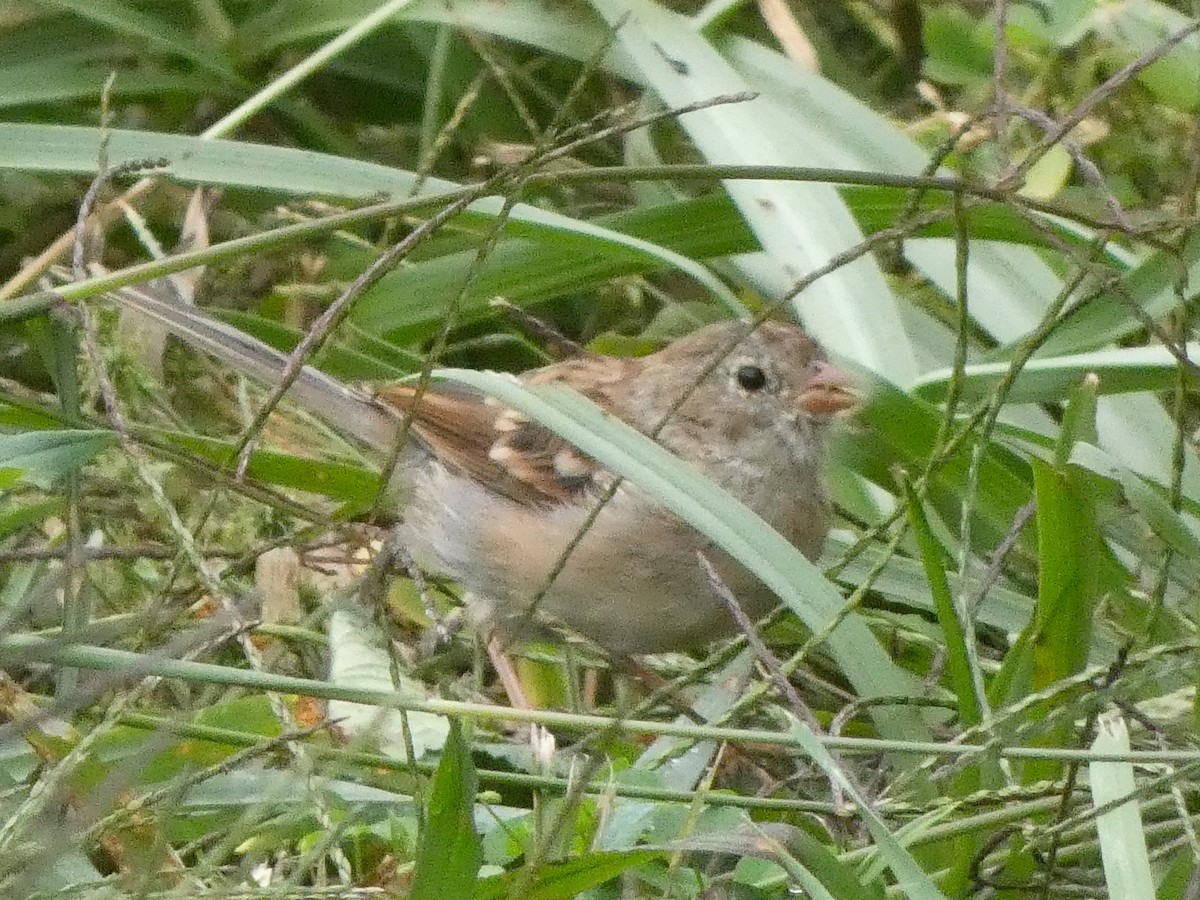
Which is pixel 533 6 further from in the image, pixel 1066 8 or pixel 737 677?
pixel 737 677

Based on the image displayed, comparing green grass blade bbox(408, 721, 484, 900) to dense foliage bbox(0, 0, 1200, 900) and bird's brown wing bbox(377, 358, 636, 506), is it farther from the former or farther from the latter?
bird's brown wing bbox(377, 358, 636, 506)

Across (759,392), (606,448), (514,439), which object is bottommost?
(514,439)

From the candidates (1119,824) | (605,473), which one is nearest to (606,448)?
(1119,824)

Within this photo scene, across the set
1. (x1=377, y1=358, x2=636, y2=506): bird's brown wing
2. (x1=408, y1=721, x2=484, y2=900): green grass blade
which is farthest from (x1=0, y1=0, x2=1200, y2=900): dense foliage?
(x1=377, y1=358, x2=636, y2=506): bird's brown wing

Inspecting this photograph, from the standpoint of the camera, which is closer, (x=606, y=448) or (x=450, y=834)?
(x=450, y=834)

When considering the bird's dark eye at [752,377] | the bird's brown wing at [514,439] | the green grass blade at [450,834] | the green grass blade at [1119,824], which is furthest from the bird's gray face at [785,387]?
the green grass blade at [450,834]

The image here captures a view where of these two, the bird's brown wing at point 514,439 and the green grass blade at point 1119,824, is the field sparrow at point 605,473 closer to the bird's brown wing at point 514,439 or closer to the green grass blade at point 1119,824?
the bird's brown wing at point 514,439

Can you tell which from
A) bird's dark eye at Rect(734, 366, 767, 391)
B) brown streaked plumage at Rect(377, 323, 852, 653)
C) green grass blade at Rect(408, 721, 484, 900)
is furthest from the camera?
bird's dark eye at Rect(734, 366, 767, 391)

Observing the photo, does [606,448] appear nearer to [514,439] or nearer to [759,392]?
[759,392]
